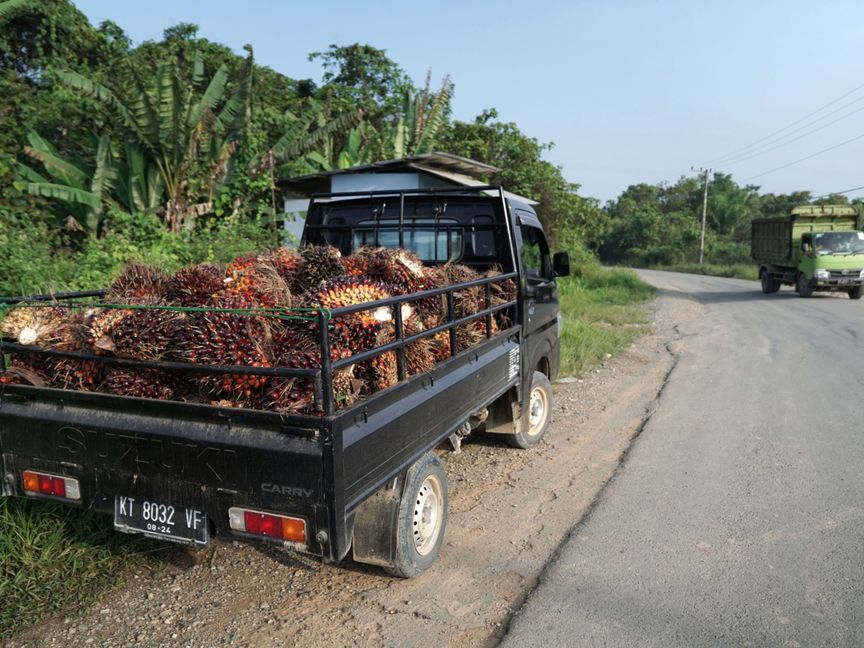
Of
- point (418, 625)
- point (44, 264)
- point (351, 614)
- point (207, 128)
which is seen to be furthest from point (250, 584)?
point (207, 128)

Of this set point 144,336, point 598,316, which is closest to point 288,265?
point 144,336

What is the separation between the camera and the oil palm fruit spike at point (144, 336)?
2748 millimetres

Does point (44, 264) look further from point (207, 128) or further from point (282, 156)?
point (282, 156)

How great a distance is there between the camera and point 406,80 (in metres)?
19.2

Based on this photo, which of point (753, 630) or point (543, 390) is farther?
point (543, 390)

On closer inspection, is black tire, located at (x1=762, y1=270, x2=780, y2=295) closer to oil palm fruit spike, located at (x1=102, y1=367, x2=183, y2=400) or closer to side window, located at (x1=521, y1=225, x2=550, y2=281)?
side window, located at (x1=521, y1=225, x2=550, y2=281)

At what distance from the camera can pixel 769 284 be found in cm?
1994

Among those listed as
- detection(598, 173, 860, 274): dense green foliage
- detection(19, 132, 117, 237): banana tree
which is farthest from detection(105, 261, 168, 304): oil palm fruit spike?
detection(598, 173, 860, 274): dense green foliage

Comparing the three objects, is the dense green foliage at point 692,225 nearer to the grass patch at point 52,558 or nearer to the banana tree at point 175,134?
the banana tree at point 175,134

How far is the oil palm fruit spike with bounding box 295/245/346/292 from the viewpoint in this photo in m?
3.66

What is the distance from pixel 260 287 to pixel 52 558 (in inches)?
69.8

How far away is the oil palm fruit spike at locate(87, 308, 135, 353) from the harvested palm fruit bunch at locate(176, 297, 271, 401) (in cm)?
32

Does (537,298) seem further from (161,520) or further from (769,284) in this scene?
(769,284)

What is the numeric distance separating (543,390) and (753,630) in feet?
9.22
